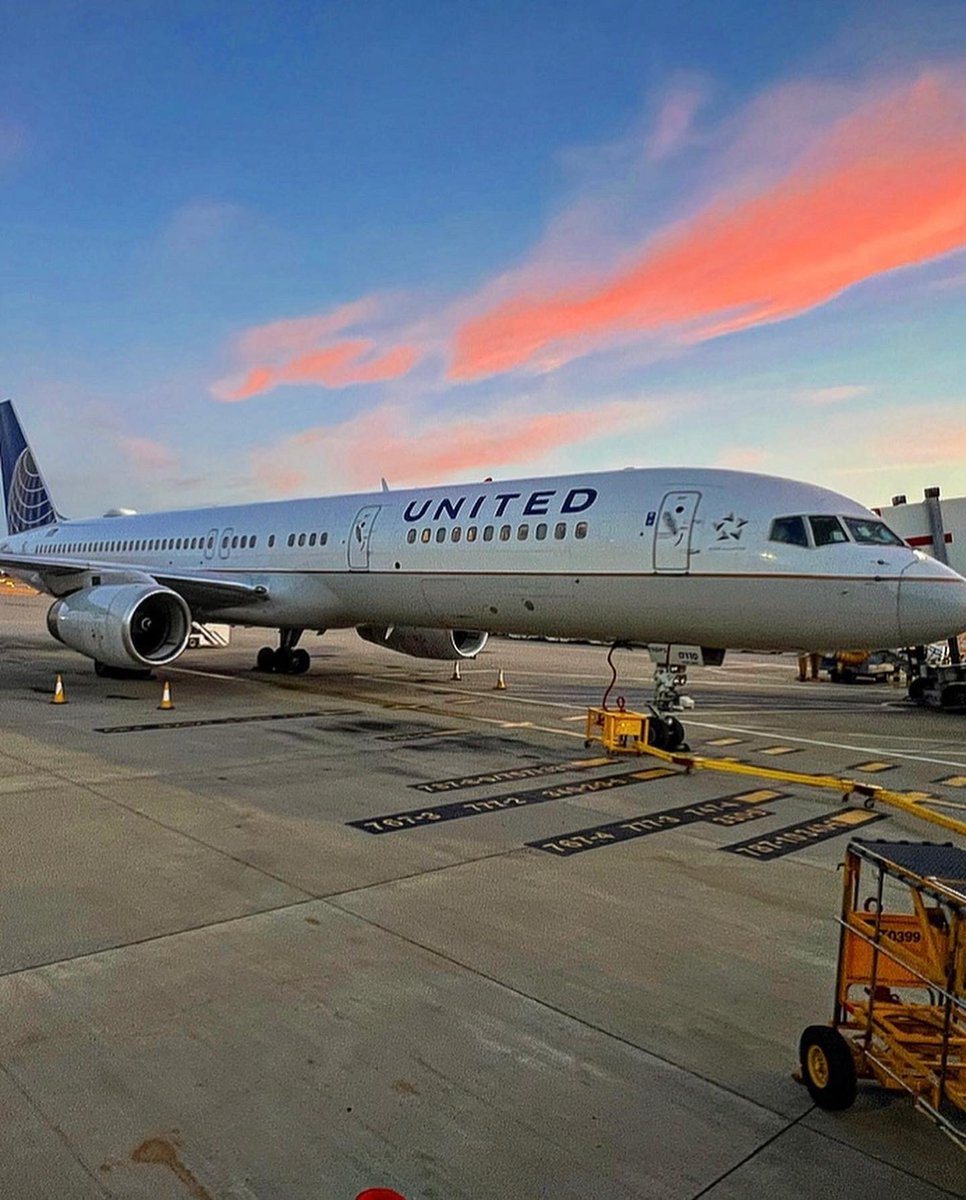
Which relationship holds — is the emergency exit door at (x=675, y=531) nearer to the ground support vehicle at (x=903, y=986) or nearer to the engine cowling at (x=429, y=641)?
the engine cowling at (x=429, y=641)

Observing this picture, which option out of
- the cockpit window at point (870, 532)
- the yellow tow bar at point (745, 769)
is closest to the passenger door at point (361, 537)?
the yellow tow bar at point (745, 769)

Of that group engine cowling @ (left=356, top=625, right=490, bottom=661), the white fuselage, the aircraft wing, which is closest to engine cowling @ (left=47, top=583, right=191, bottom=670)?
the aircraft wing

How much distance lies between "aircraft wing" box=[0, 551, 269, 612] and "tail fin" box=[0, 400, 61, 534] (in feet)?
37.7


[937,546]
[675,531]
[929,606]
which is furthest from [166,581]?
[937,546]

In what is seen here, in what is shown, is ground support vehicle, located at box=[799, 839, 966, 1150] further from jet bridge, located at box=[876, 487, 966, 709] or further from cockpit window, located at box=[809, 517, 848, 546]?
jet bridge, located at box=[876, 487, 966, 709]

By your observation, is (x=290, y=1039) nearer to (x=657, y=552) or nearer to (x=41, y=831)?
(x=41, y=831)

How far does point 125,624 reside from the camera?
1373 centimetres

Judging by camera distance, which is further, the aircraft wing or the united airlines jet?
the aircraft wing

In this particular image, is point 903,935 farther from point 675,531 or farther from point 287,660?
point 287,660

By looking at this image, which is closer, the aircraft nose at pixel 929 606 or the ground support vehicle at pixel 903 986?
the ground support vehicle at pixel 903 986

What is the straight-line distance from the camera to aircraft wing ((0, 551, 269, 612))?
50.1ft

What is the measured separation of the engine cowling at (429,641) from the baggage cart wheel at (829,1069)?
1389 centimetres

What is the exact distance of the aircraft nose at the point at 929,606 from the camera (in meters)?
9.78

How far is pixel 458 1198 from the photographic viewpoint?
2.78 meters
